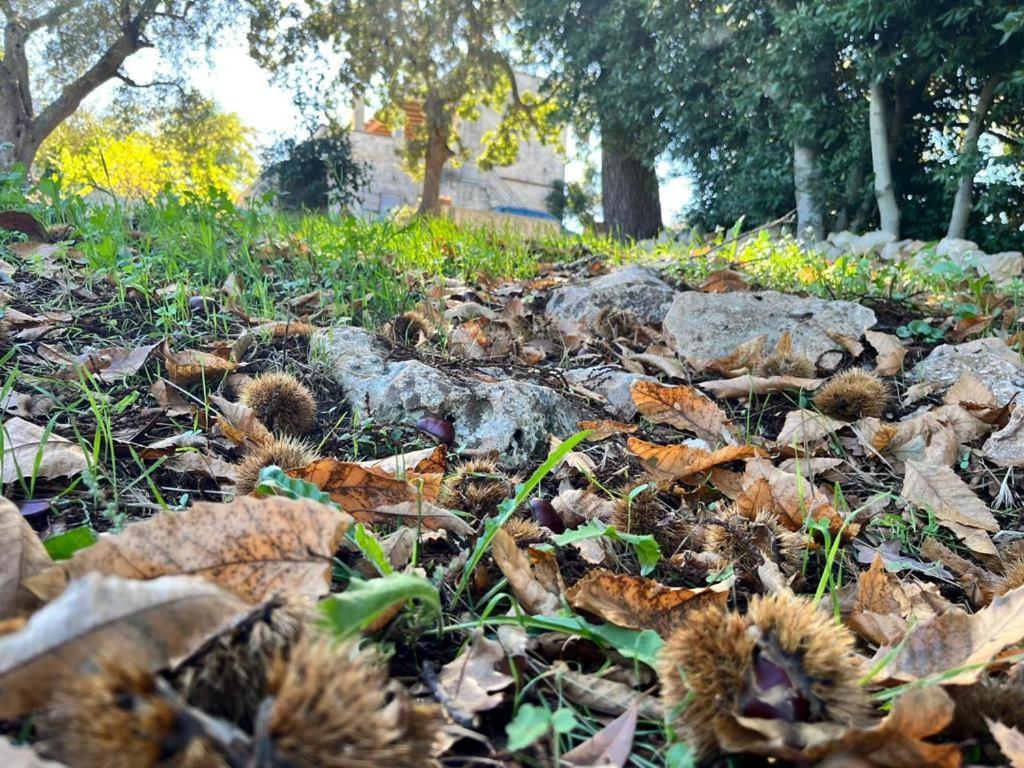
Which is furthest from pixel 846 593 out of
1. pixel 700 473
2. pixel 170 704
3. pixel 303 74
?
pixel 303 74

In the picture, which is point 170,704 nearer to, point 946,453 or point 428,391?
point 428,391

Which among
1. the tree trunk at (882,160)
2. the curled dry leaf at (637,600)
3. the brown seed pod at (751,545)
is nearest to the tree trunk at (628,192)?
the tree trunk at (882,160)

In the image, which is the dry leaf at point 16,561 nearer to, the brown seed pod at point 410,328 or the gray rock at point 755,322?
the brown seed pod at point 410,328

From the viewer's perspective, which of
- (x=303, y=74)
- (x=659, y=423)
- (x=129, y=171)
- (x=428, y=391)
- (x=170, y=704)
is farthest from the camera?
(x=129, y=171)

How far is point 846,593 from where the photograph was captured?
55.2 inches

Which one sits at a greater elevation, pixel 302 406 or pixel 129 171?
pixel 129 171

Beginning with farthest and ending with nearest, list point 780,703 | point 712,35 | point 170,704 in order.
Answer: point 712,35 < point 780,703 < point 170,704

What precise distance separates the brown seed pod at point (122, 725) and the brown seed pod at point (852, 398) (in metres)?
2.19

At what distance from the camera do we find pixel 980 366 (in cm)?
262

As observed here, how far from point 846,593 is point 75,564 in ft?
4.22

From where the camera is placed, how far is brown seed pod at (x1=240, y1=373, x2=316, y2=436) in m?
1.86

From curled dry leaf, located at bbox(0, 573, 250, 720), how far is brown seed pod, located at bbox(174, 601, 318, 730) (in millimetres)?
19

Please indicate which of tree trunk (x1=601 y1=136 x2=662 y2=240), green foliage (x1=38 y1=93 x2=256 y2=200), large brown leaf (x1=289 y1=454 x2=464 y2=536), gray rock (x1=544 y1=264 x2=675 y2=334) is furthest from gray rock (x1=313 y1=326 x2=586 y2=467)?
tree trunk (x1=601 y1=136 x2=662 y2=240)

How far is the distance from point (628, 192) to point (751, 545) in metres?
11.6
